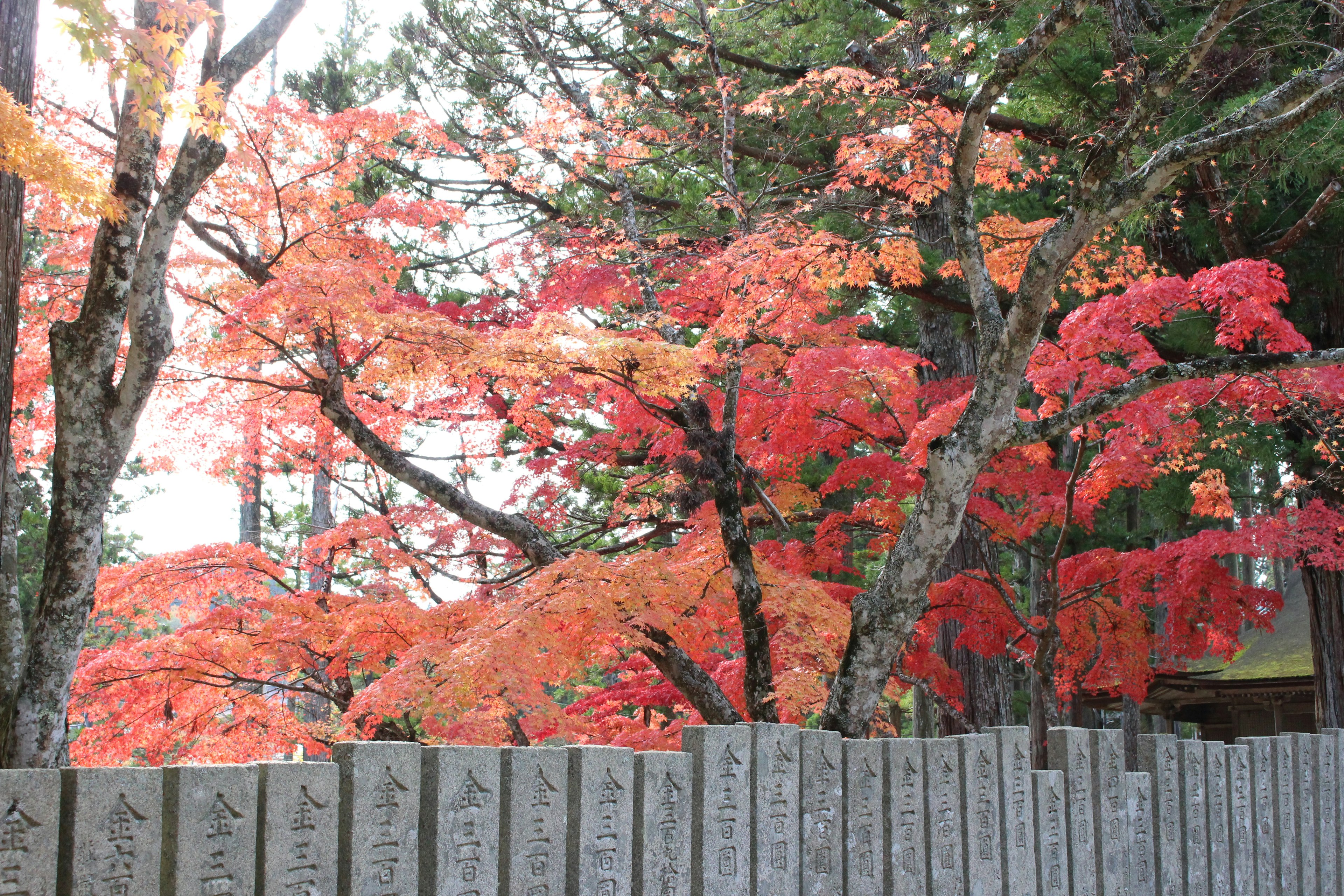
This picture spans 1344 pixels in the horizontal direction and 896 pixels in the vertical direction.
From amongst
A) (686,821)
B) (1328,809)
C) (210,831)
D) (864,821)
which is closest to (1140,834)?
(864,821)

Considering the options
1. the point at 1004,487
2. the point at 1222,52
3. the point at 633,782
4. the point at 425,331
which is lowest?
the point at 633,782

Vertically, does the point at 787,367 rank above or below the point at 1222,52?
below

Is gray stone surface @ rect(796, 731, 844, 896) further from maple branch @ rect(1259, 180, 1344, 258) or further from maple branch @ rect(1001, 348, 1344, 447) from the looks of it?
maple branch @ rect(1259, 180, 1344, 258)

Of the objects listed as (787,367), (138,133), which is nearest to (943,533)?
(787,367)

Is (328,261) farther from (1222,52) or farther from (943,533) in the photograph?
(1222,52)

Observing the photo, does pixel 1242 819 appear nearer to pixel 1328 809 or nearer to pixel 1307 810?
pixel 1307 810

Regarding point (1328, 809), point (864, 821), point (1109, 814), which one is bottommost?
point (1328, 809)

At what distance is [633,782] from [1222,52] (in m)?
9.24

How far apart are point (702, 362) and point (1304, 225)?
19.0ft

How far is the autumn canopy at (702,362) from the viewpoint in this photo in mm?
5676

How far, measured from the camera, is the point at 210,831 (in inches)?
109

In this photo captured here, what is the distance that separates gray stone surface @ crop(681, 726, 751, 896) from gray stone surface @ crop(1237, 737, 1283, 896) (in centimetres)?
417

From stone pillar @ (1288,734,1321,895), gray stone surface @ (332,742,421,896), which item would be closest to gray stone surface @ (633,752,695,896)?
gray stone surface @ (332,742,421,896)

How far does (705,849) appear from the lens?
12.8ft
